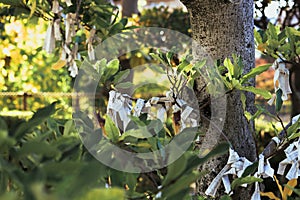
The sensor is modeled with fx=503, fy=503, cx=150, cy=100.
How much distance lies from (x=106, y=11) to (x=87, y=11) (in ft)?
0.18

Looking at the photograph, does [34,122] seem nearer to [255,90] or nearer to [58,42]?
[255,90]

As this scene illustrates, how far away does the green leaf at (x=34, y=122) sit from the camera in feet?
1.53

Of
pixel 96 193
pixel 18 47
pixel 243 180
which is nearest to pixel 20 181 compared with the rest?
pixel 96 193

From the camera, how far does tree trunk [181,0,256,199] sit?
1.13 m

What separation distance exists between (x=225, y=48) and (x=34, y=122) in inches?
29.5

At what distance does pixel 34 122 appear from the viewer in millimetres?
486

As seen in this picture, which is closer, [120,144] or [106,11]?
[120,144]

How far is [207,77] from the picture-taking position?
3.58ft

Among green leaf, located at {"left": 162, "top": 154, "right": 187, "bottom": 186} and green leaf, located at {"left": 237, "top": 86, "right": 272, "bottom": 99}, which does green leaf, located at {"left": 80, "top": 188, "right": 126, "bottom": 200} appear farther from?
green leaf, located at {"left": 237, "top": 86, "right": 272, "bottom": 99}

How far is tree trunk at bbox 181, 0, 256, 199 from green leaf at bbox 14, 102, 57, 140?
0.65 metres

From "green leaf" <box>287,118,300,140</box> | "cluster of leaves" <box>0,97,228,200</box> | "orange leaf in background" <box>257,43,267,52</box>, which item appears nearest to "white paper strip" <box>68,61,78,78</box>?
"orange leaf in background" <box>257,43,267,52</box>

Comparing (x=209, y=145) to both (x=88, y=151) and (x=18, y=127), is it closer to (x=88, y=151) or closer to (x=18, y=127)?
(x=88, y=151)

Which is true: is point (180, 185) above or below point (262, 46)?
below

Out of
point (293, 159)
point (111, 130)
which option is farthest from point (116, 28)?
point (111, 130)
